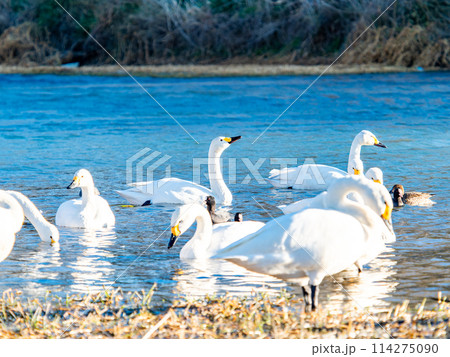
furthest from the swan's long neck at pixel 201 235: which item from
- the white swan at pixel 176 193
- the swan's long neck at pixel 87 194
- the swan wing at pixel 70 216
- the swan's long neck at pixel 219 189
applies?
the swan's long neck at pixel 219 189

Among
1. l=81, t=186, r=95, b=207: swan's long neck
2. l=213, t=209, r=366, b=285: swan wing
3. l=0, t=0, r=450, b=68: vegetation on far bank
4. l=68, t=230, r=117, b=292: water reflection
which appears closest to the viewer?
l=213, t=209, r=366, b=285: swan wing

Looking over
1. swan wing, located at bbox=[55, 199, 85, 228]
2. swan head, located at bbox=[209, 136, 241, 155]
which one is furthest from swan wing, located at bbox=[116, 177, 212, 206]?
swan wing, located at bbox=[55, 199, 85, 228]

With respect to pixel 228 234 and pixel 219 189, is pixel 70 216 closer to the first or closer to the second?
pixel 219 189

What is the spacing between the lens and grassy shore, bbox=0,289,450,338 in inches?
202

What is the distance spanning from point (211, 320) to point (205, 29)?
1198 inches

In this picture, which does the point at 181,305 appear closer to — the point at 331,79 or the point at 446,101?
the point at 446,101

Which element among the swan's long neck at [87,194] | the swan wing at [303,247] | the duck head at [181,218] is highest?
the swan wing at [303,247]

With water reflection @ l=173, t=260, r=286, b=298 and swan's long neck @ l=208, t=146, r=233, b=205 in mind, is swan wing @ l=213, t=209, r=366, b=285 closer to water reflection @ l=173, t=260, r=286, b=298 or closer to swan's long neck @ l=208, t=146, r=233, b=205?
water reflection @ l=173, t=260, r=286, b=298

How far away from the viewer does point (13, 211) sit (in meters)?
6.34

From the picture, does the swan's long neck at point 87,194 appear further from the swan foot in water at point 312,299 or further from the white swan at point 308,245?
the swan foot in water at point 312,299

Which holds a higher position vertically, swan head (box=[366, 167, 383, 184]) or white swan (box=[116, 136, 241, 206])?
swan head (box=[366, 167, 383, 184])

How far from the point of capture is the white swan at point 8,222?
6024 mm

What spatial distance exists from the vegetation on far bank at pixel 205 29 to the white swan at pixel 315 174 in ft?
66.7

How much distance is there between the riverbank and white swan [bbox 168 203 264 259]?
2267 centimetres
